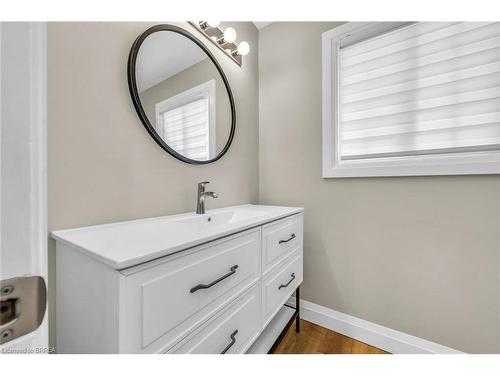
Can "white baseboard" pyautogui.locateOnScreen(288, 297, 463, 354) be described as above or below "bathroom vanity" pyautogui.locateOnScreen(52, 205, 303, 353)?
below

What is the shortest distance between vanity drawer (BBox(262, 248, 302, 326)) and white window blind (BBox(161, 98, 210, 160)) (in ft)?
2.41

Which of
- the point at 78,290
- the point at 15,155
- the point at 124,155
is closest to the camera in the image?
the point at 15,155

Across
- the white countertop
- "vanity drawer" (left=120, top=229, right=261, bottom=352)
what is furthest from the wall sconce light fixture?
"vanity drawer" (left=120, top=229, right=261, bottom=352)

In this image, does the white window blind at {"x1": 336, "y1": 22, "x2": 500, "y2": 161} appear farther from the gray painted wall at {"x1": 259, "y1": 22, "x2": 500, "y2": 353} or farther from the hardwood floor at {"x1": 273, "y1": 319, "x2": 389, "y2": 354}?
the hardwood floor at {"x1": 273, "y1": 319, "x2": 389, "y2": 354}

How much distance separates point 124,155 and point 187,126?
1.21ft

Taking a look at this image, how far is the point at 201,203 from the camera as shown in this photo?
110 cm

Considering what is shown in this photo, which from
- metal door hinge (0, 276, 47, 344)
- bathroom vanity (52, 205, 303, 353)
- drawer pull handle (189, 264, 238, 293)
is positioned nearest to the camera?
metal door hinge (0, 276, 47, 344)

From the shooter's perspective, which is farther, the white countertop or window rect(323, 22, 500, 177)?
window rect(323, 22, 500, 177)

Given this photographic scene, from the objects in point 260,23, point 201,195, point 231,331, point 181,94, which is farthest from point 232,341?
point 260,23

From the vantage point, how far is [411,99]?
118 centimetres

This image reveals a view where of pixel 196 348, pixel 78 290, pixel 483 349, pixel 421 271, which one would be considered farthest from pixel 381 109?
pixel 78 290

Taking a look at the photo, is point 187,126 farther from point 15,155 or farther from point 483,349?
point 483,349

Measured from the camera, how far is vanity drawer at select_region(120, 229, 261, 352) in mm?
479

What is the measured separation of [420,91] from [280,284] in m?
1.29
